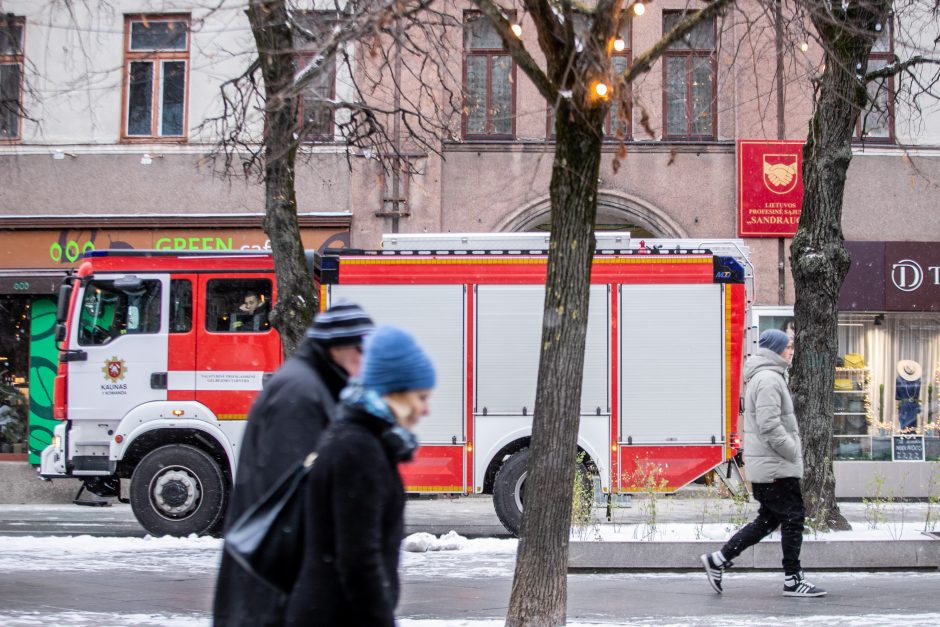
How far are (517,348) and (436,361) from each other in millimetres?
909

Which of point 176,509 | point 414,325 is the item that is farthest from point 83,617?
point 414,325

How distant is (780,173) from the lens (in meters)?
18.6

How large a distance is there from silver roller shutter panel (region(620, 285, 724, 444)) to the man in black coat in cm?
924

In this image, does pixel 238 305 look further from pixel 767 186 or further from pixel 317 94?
pixel 767 186

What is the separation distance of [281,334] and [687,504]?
7253 millimetres

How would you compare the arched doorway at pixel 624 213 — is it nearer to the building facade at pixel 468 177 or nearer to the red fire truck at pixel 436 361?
the building facade at pixel 468 177

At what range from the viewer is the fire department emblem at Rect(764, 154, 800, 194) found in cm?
1861

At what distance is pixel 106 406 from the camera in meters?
13.0

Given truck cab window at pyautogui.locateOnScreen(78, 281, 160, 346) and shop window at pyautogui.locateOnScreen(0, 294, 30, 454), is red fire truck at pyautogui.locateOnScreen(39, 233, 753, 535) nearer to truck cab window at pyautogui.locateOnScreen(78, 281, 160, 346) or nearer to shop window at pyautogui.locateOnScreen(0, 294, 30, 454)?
truck cab window at pyautogui.locateOnScreen(78, 281, 160, 346)

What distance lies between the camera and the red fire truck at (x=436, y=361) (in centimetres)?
1270

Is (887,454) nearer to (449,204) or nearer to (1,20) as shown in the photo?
(449,204)

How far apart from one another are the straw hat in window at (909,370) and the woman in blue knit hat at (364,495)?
54.3ft

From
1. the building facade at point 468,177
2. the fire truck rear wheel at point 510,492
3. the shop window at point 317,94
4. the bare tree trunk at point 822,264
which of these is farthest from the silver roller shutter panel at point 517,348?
the building facade at point 468,177

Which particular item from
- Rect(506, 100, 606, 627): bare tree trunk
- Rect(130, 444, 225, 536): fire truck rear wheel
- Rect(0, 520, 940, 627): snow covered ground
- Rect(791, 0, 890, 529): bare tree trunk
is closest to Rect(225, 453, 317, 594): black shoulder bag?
Rect(506, 100, 606, 627): bare tree trunk
